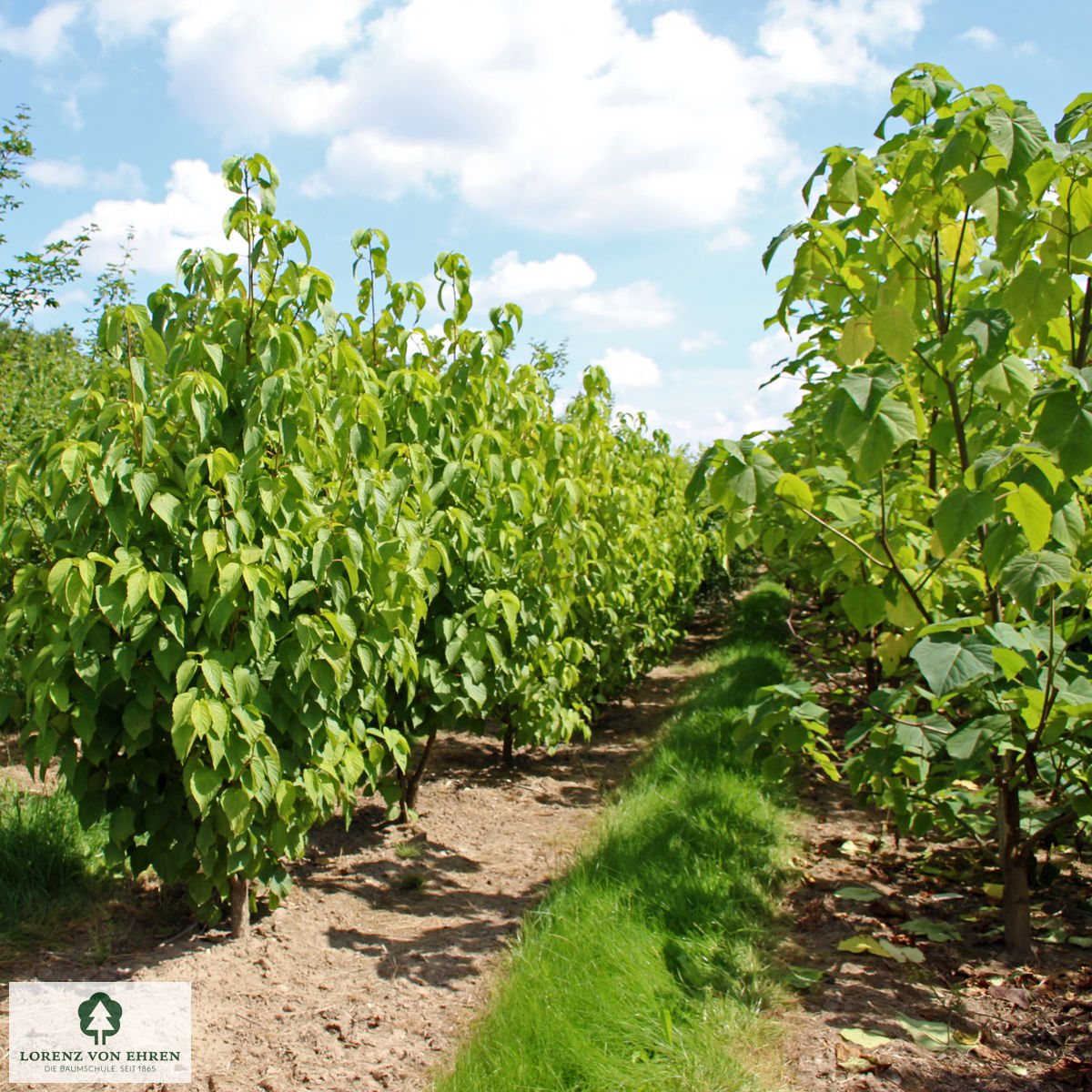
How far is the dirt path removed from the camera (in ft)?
8.45

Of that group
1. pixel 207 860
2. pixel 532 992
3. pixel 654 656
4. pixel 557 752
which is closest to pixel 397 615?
pixel 207 860

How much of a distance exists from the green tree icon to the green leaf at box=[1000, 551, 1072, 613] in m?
2.92

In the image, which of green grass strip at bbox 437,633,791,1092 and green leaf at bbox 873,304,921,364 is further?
green grass strip at bbox 437,633,791,1092

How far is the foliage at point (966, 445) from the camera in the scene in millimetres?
1854

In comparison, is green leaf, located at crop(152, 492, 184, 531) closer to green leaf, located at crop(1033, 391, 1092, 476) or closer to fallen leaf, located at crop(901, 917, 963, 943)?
green leaf, located at crop(1033, 391, 1092, 476)

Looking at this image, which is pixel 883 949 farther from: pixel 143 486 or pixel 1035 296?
pixel 143 486

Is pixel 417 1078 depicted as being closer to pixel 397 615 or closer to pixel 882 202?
pixel 397 615

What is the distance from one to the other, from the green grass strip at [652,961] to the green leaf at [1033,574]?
1.40 m

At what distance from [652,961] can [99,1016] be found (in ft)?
5.91

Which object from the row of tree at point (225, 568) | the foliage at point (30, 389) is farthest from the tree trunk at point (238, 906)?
the foliage at point (30, 389)

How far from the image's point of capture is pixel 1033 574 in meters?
1.82

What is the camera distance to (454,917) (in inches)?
142

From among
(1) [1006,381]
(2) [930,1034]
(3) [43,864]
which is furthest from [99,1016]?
(1) [1006,381]

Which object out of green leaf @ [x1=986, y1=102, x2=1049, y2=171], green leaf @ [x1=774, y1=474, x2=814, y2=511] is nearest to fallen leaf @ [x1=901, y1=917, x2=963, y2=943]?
green leaf @ [x1=774, y1=474, x2=814, y2=511]
